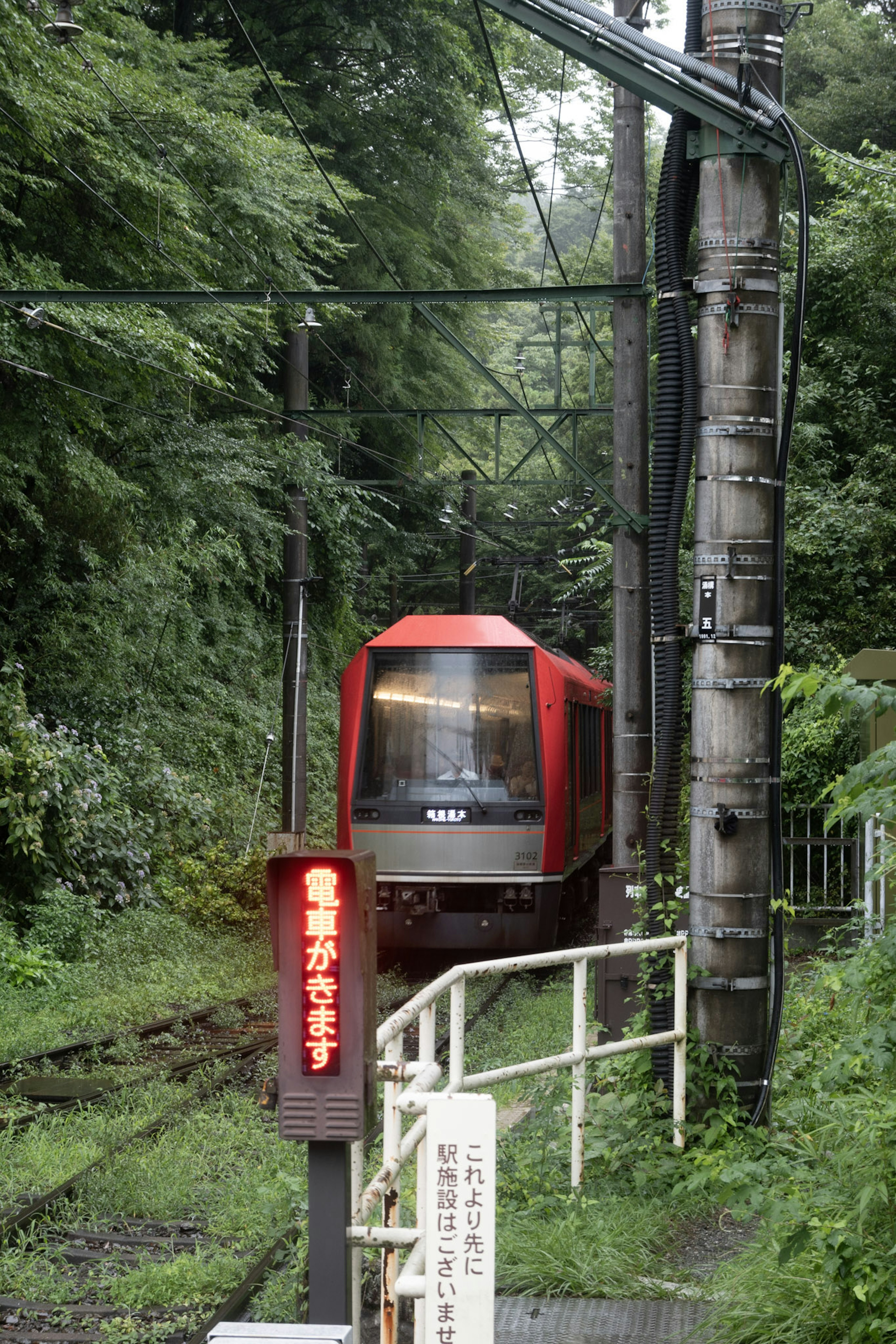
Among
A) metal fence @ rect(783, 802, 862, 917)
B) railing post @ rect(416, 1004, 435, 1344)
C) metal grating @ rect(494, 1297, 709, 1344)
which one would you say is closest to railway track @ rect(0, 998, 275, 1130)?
railing post @ rect(416, 1004, 435, 1344)

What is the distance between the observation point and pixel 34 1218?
5898 mm

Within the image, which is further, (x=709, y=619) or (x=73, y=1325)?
(x=709, y=619)

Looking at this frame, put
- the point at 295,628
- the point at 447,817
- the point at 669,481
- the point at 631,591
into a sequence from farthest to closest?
the point at 295,628 → the point at 447,817 → the point at 631,591 → the point at 669,481

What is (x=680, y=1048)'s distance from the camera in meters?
5.64

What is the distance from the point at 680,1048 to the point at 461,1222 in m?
2.84

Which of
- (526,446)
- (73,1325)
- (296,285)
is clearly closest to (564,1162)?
(73,1325)

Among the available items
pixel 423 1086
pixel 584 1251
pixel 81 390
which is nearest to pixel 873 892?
pixel 584 1251

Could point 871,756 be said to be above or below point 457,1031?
above

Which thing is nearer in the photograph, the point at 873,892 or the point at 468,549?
the point at 873,892

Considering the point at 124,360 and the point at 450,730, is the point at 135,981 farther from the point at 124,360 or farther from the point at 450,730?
the point at 124,360

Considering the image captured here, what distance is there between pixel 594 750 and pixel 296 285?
732cm

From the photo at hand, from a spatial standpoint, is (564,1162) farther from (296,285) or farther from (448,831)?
(296,285)

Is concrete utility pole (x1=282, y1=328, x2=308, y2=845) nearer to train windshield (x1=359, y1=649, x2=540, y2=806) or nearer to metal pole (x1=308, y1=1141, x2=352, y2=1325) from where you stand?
train windshield (x1=359, y1=649, x2=540, y2=806)

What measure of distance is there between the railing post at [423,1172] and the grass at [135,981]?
611 centimetres
